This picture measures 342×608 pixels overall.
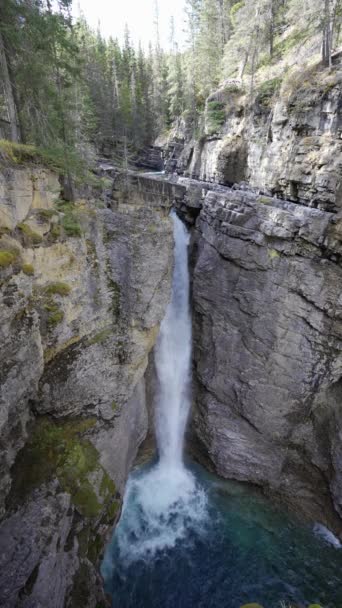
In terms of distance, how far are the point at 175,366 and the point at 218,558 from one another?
8.76 meters

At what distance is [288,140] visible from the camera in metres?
17.7

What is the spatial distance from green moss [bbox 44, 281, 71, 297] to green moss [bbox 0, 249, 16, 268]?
6.02ft

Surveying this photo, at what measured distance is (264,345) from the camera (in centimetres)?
1576

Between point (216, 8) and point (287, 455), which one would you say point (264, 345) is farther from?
point (216, 8)

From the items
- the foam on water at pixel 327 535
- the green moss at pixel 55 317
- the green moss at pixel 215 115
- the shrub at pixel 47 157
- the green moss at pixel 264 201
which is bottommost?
the foam on water at pixel 327 535

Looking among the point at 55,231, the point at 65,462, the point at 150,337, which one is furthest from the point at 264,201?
the point at 65,462

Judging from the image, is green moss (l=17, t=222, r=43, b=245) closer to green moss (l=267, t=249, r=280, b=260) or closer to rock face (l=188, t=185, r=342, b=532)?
rock face (l=188, t=185, r=342, b=532)

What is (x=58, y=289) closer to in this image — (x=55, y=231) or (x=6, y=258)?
(x=55, y=231)

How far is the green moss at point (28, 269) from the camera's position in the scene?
9213 millimetres

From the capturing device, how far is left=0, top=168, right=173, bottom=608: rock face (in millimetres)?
8766

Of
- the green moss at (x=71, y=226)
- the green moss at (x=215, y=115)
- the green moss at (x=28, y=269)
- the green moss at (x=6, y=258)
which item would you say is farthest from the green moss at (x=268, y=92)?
the green moss at (x=6, y=258)

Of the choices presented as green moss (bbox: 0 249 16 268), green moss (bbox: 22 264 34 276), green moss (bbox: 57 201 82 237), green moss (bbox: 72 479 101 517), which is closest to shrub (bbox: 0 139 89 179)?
green moss (bbox: 57 201 82 237)

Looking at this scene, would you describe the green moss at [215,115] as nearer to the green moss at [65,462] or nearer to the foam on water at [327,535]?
the green moss at [65,462]

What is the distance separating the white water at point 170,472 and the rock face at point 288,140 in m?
6.66
